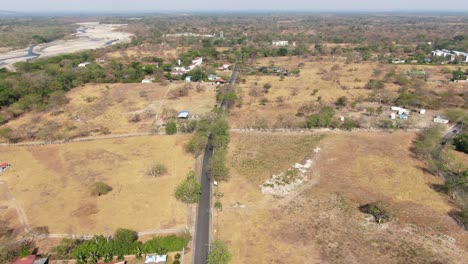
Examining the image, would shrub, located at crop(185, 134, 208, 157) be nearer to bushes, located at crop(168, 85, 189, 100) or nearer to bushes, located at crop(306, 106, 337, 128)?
bushes, located at crop(306, 106, 337, 128)

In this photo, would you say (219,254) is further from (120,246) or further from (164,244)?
(120,246)

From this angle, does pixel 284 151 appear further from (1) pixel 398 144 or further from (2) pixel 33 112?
(2) pixel 33 112

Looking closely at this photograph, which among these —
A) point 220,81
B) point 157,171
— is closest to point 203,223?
point 157,171

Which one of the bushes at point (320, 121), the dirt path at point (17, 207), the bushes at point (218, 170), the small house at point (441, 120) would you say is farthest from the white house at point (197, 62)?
the dirt path at point (17, 207)

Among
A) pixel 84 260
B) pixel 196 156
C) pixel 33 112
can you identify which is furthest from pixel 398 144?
pixel 33 112

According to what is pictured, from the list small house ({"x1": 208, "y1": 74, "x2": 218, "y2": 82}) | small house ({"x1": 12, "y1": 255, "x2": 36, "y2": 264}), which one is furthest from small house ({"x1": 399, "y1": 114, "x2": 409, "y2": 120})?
small house ({"x1": 12, "y1": 255, "x2": 36, "y2": 264})

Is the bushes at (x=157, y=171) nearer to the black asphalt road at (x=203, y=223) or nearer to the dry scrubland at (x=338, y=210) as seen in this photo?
the black asphalt road at (x=203, y=223)
